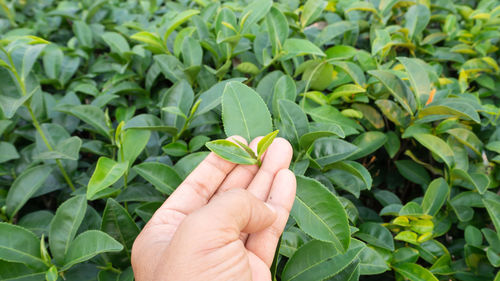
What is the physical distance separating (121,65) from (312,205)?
1342mm

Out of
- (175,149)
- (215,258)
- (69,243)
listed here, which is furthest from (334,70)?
(69,243)

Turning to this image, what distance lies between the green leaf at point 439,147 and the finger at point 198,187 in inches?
27.6

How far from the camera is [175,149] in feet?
4.22

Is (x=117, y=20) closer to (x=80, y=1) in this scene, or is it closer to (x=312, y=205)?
(x=80, y=1)

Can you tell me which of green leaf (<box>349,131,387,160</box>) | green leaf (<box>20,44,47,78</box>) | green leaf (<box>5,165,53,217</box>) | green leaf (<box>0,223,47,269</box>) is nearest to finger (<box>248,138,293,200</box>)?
green leaf (<box>349,131,387,160</box>)

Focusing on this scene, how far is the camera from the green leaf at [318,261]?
3.16 ft

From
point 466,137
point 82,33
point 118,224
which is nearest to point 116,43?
point 82,33

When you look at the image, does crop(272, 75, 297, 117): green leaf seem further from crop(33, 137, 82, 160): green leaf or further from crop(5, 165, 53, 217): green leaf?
crop(5, 165, 53, 217): green leaf

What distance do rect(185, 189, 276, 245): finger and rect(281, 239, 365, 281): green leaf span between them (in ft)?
0.69

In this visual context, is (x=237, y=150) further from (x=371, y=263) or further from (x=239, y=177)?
(x=371, y=263)

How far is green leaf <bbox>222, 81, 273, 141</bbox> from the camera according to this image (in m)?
1.11

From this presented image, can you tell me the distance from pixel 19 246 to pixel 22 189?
319 mm

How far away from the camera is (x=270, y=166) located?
1052 millimetres

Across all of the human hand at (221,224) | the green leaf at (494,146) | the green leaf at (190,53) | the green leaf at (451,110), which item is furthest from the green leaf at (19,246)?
the green leaf at (494,146)
